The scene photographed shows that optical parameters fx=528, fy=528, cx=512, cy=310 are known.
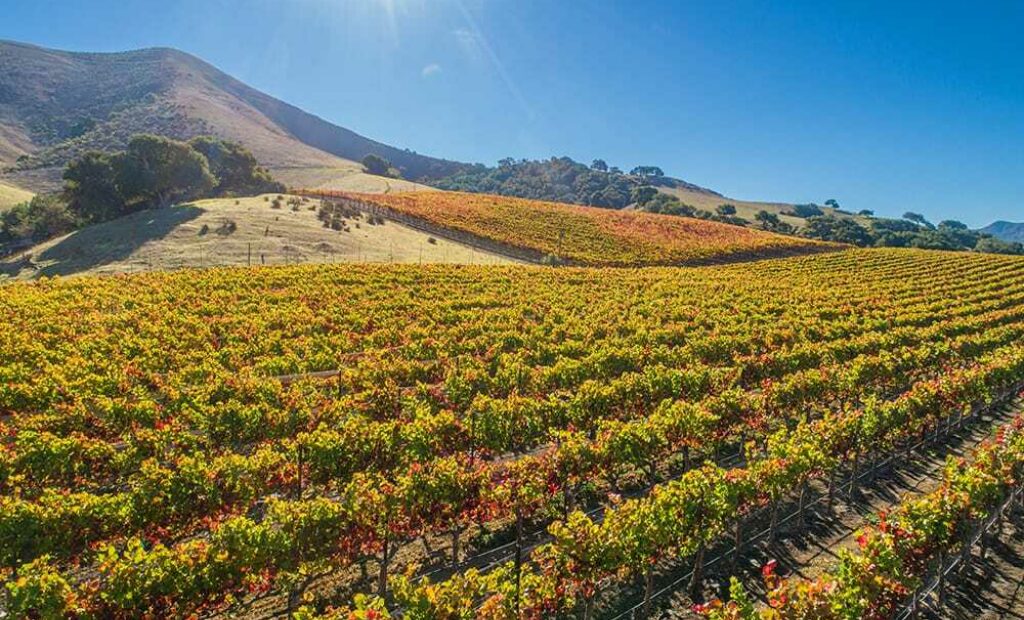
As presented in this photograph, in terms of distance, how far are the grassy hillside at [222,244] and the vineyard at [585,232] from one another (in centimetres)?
1009

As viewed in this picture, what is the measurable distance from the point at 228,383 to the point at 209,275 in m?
26.1

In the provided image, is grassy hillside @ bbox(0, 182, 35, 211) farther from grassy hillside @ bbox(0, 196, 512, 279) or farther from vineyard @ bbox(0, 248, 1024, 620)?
vineyard @ bbox(0, 248, 1024, 620)

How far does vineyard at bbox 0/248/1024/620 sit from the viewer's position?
11.8 meters

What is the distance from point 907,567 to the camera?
12797 millimetres

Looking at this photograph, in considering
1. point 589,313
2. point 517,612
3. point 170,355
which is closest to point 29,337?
point 170,355

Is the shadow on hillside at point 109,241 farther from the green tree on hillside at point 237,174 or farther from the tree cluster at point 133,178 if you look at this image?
the green tree on hillside at point 237,174

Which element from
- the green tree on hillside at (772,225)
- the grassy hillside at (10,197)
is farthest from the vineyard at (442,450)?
the green tree on hillside at (772,225)

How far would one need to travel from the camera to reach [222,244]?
186ft

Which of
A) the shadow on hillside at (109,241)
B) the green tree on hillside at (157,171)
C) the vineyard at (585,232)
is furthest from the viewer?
the vineyard at (585,232)

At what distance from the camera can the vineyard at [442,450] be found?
11.8 m

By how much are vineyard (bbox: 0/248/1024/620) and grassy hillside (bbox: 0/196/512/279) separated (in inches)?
562

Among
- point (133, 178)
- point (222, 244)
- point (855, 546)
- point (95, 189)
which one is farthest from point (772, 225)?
point (95, 189)

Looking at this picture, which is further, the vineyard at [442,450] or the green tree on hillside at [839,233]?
the green tree on hillside at [839,233]

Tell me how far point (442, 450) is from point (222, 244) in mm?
49348
